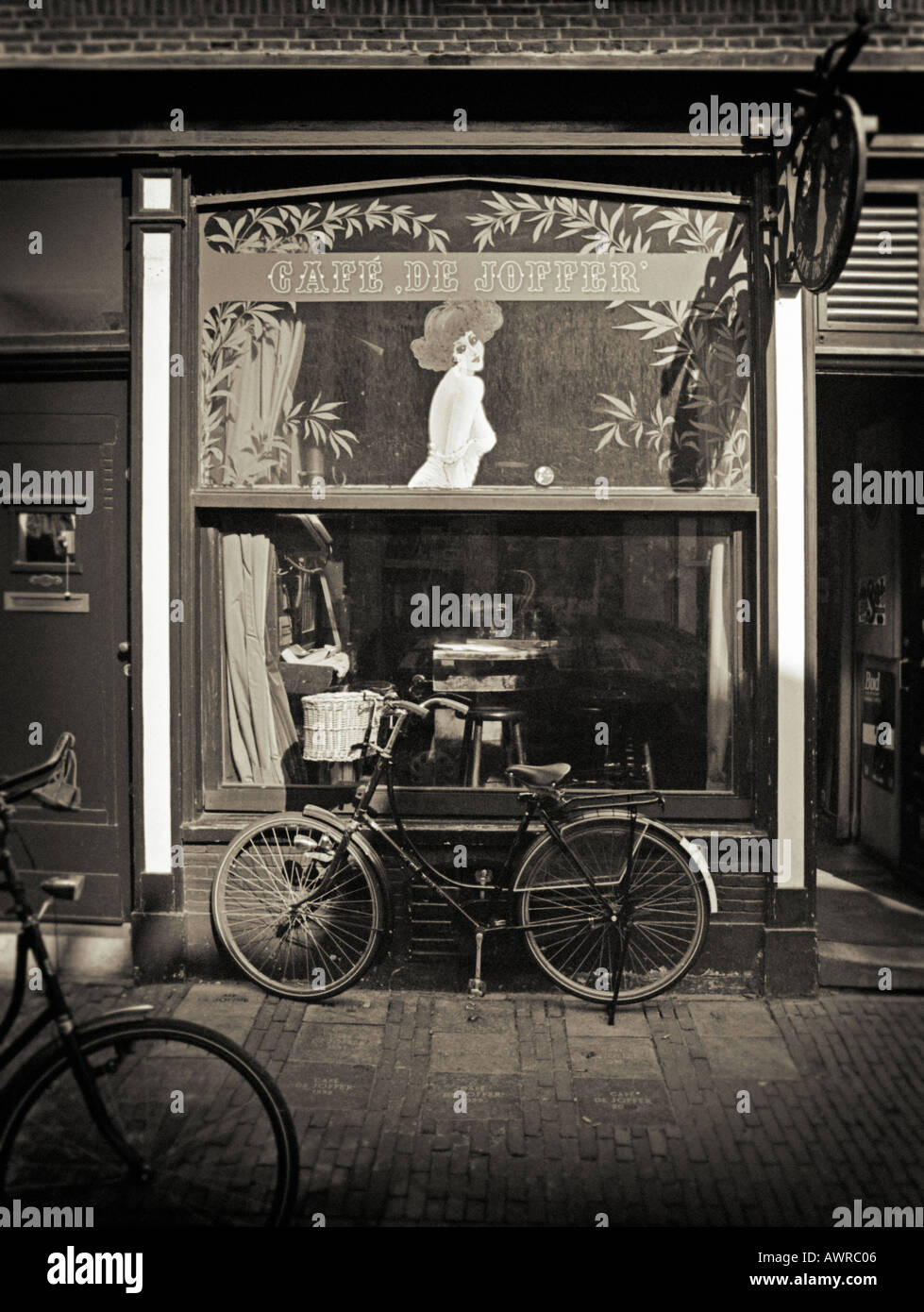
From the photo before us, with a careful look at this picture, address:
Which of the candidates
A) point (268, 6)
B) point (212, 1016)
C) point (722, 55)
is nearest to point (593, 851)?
point (212, 1016)

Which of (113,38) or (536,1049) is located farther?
(113,38)

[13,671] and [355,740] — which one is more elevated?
[13,671]

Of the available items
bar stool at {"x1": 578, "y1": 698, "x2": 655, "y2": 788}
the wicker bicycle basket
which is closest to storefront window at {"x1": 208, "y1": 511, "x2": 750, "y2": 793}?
bar stool at {"x1": 578, "y1": 698, "x2": 655, "y2": 788}

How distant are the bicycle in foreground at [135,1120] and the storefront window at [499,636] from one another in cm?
256

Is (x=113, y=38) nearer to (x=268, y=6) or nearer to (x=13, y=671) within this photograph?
(x=268, y=6)

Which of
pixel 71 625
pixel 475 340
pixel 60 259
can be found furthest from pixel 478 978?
pixel 60 259

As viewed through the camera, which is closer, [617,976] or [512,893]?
[617,976]

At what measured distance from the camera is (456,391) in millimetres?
5520

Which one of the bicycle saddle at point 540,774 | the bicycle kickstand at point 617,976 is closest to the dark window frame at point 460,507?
the bicycle saddle at point 540,774

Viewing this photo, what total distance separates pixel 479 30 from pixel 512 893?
14.1 ft

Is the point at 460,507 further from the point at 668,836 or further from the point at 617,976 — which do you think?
the point at 617,976

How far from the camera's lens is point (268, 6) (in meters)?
5.33

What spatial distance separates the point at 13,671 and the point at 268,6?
369 centimetres
